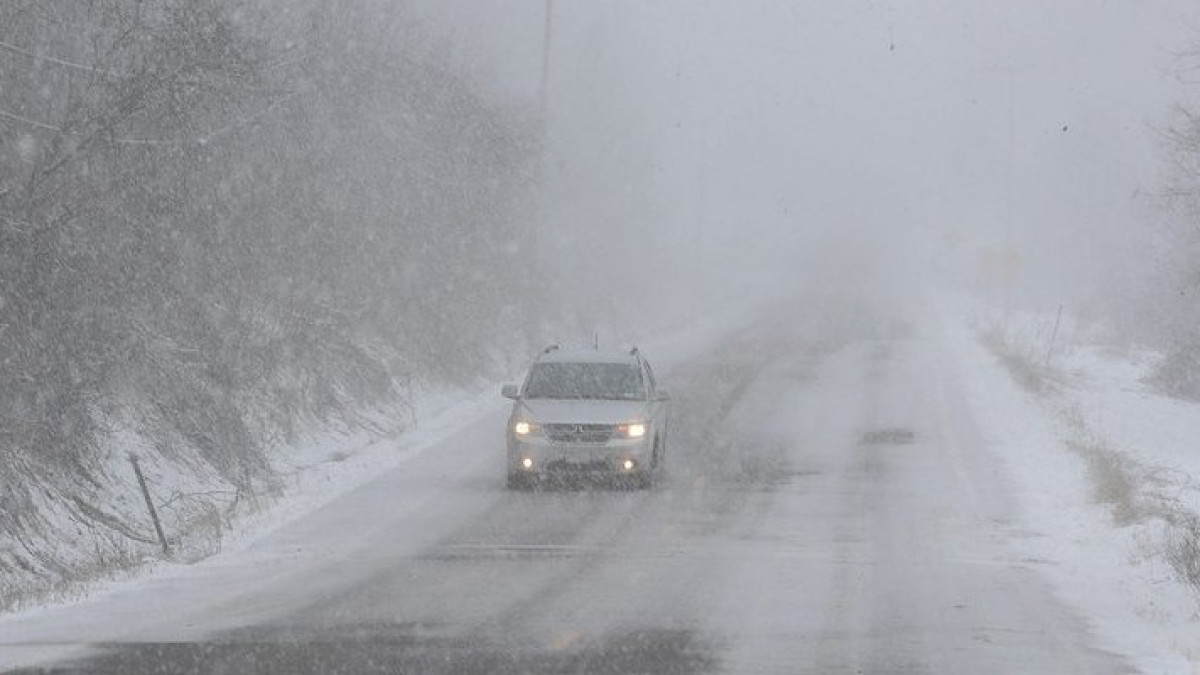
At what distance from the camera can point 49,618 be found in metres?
10.9

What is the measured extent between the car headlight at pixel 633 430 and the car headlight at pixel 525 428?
97 centimetres

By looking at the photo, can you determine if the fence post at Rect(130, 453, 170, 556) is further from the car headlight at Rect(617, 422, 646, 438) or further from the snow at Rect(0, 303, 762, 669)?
the car headlight at Rect(617, 422, 646, 438)

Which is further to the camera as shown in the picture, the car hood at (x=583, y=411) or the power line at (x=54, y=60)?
the car hood at (x=583, y=411)

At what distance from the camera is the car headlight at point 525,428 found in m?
18.5

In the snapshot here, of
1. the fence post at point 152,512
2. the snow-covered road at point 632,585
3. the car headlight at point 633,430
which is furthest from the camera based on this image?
the car headlight at point 633,430

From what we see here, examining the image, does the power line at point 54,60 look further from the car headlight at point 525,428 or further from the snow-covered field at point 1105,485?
the snow-covered field at point 1105,485

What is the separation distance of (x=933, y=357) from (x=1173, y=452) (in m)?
13.7

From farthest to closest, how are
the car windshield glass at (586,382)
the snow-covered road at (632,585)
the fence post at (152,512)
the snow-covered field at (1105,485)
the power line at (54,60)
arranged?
the car windshield glass at (586,382), the power line at (54,60), the fence post at (152,512), the snow-covered field at (1105,485), the snow-covered road at (632,585)

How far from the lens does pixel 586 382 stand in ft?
65.4

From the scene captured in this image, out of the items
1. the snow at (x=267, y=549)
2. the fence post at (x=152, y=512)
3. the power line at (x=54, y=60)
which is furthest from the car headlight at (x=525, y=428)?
the power line at (x=54, y=60)

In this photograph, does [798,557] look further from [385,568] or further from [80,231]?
[80,231]

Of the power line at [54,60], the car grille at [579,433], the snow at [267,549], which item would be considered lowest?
the snow at [267,549]

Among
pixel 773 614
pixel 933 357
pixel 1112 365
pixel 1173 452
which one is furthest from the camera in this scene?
pixel 1112 365


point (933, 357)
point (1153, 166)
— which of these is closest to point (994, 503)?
point (933, 357)
